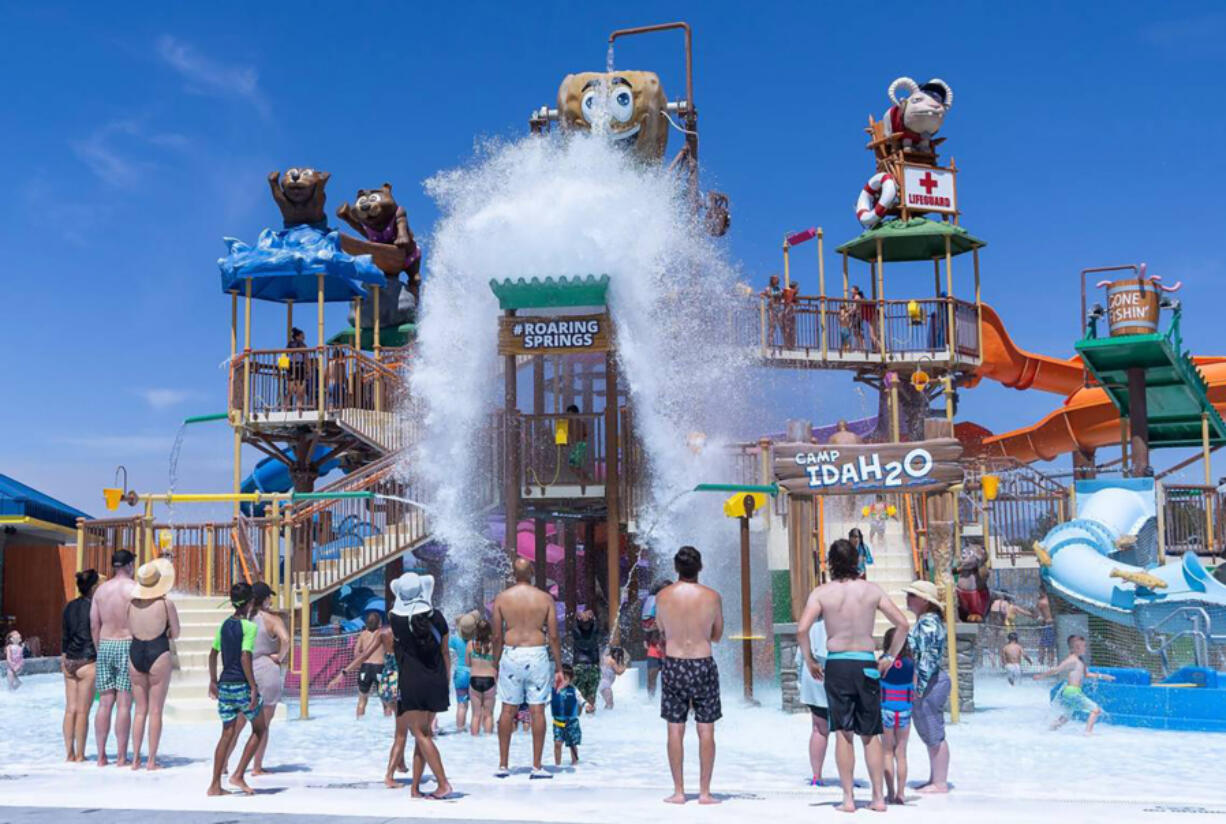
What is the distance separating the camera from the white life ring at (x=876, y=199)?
89.2 feet

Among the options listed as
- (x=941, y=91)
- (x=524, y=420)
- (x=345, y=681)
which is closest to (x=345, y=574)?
(x=345, y=681)

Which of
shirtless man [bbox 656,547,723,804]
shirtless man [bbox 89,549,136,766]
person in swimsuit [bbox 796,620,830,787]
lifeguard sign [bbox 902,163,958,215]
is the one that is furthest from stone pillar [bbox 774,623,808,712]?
lifeguard sign [bbox 902,163,958,215]

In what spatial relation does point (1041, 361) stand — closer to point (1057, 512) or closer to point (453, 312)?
point (1057, 512)

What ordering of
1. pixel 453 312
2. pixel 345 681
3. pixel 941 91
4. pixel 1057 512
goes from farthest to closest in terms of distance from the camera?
pixel 941 91 → pixel 1057 512 → pixel 453 312 → pixel 345 681

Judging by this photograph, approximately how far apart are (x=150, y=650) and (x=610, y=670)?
21.0ft

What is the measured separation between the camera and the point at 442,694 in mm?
8219

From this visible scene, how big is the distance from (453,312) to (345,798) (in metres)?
11.5

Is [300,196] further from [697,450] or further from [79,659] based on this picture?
[79,659]

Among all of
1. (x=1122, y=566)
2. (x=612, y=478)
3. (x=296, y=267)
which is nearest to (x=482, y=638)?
(x=612, y=478)

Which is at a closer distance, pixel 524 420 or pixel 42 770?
pixel 42 770

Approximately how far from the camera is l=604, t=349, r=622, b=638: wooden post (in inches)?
646

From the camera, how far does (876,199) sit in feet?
90.2

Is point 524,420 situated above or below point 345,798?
above

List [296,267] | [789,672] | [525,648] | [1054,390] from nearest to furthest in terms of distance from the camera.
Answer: [525,648] < [789,672] < [296,267] < [1054,390]
